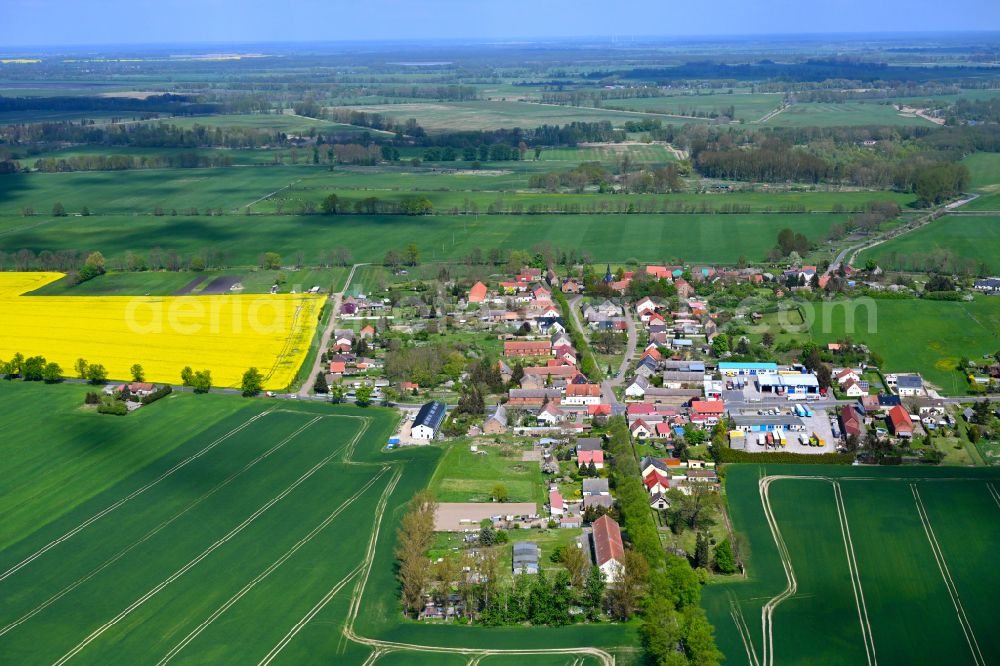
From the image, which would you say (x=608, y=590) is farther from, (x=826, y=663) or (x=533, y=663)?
(x=826, y=663)

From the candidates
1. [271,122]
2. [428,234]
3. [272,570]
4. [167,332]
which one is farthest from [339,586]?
[271,122]

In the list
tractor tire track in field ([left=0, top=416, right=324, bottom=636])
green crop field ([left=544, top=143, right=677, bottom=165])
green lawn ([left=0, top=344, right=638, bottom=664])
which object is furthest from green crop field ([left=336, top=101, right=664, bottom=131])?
tractor tire track in field ([left=0, top=416, right=324, bottom=636])

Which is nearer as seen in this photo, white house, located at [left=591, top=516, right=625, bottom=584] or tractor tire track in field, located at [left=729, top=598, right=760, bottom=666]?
tractor tire track in field, located at [left=729, top=598, right=760, bottom=666]

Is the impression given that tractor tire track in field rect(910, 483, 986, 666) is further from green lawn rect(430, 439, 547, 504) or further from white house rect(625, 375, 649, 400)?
green lawn rect(430, 439, 547, 504)

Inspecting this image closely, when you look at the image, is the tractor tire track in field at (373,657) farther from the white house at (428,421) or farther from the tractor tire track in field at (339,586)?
the white house at (428,421)

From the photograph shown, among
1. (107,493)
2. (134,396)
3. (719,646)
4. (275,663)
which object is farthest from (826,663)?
(134,396)

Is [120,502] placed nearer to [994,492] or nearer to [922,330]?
[994,492]
